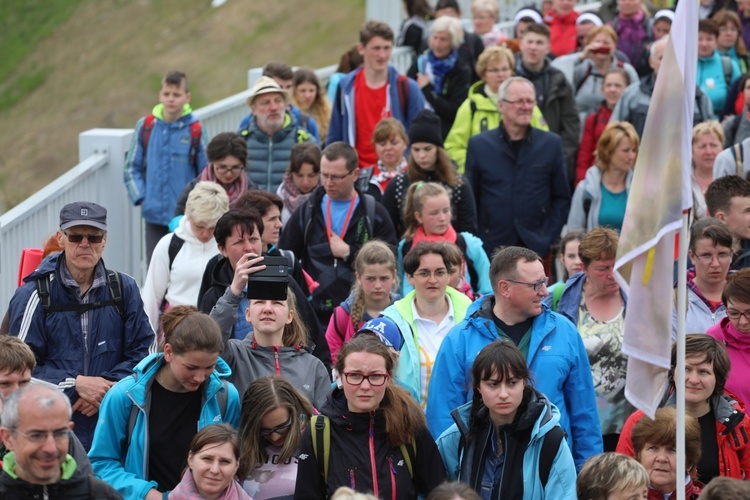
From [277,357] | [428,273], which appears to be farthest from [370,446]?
[428,273]

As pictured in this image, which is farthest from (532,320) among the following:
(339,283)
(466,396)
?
(339,283)

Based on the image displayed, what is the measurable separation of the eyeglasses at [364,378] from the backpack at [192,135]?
599 cm

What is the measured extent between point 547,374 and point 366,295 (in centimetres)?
183

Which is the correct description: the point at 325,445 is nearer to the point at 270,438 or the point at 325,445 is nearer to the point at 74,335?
the point at 270,438

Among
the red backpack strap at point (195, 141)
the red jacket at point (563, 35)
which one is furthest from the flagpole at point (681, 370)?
the red jacket at point (563, 35)

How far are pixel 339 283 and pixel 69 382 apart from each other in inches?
110

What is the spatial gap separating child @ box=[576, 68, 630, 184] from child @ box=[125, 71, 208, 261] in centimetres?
367

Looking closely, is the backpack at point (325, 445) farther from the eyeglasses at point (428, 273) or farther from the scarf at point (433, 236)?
the scarf at point (433, 236)

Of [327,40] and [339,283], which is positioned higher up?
[327,40]

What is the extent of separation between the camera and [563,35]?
16.5m

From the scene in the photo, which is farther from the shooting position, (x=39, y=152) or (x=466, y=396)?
(x=39, y=152)

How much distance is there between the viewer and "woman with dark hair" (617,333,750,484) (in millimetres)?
7340

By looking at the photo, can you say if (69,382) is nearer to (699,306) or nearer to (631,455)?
(631,455)

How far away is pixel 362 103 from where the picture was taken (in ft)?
43.1
